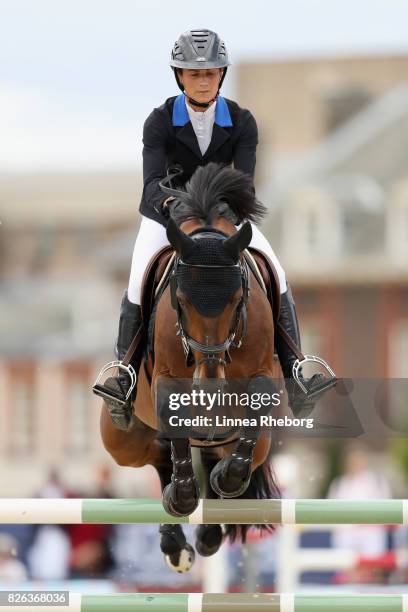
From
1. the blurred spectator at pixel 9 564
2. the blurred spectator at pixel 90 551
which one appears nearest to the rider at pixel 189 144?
the blurred spectator at pixel 9 564

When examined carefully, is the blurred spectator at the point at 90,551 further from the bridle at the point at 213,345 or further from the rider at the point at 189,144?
the bridle at the point at 213,345

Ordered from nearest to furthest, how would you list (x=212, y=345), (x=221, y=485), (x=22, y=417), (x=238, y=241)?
(x=212, y=345) < (x=238, y=241) < (x=221, y=485) < (x=22, y=417)

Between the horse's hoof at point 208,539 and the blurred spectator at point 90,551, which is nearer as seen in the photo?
the horse's hoof at point 208,539

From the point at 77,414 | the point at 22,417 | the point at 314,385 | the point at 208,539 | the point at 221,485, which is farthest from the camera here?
the point at 22,417

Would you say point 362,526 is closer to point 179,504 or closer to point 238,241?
point 179,504

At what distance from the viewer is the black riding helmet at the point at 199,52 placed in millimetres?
6695

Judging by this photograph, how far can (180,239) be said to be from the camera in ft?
20.3

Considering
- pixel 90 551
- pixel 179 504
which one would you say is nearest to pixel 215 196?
pixel 179 504

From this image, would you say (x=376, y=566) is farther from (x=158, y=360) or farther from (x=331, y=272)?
(x=331, y=272)

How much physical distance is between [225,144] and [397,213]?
4239 cm

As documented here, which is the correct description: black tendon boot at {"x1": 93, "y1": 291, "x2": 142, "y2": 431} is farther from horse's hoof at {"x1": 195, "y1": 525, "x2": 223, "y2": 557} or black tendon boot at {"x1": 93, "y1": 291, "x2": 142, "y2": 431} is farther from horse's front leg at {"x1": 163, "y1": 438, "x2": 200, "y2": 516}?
horse's hoof at {"x1": 195, "y1": 525, "x2": 223, "y2": 557}

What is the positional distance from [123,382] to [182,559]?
4.64 feet

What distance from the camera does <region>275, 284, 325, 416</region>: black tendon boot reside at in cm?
654

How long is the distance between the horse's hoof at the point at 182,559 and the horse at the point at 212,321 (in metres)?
1.08
